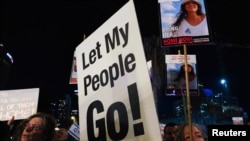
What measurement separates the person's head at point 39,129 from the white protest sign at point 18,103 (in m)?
1.80

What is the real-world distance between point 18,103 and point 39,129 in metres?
2.02

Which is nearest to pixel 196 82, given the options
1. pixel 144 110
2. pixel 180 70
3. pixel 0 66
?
pixel 180 70

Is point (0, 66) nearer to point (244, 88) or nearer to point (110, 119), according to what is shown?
point (244, 88)

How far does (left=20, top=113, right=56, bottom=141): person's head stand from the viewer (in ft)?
7.47

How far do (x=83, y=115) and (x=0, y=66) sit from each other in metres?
20.3

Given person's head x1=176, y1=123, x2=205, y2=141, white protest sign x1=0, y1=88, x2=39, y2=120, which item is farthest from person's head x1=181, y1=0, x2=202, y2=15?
white protest sign x1=0, y1=88, x2=39, y2=120

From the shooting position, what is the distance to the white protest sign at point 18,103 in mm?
4160

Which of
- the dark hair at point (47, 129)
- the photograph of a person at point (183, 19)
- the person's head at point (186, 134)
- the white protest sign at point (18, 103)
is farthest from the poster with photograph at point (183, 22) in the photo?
the white protest sign at point (18, 103)

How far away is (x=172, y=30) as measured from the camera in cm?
338

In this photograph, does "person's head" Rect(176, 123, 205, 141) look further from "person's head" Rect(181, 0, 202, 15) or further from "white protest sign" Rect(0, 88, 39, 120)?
"white protest sign" Rect(0, 88, 39, 120)

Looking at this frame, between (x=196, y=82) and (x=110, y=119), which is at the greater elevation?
(x=196, y=82)

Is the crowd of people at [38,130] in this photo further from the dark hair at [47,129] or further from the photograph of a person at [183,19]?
the photograph of a person at [183,19]

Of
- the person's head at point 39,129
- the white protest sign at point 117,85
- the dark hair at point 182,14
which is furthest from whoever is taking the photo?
the dark hair at point 182,14

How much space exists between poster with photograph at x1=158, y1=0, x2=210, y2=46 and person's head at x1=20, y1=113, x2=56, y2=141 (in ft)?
4.50
